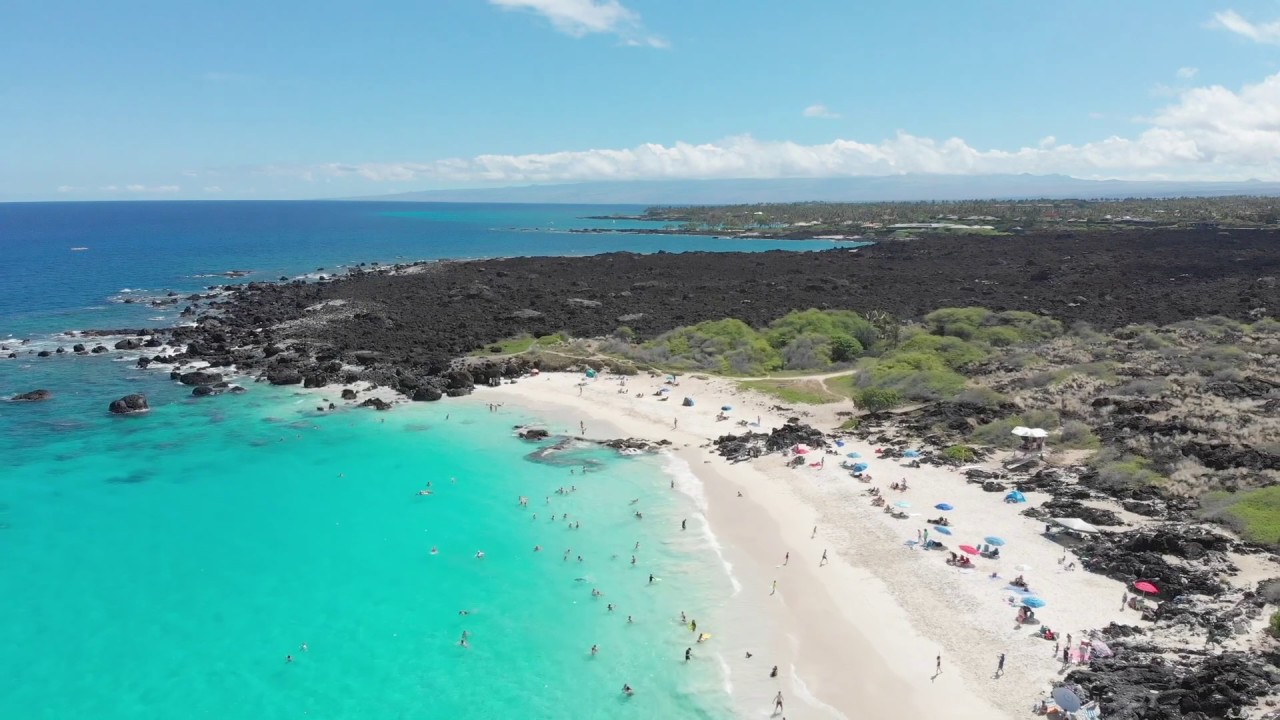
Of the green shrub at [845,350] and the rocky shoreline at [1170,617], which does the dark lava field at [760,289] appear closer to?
the green shrub at [845,350]

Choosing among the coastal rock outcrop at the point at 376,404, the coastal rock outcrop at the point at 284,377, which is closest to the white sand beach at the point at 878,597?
the coastal rock outcrop at the point at 376,404

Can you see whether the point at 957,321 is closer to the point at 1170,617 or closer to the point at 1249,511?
the point at 1249,511

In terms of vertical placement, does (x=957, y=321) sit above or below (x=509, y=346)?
above

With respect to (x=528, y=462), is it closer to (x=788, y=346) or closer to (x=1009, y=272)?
(x=788, y=346)

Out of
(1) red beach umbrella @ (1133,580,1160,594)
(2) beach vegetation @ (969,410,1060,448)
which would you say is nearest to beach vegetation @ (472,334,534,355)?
(2) beach vegetation @ (969,410,1060,448)

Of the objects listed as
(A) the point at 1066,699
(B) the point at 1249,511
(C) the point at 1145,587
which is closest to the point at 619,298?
(B) the point at 1249,511

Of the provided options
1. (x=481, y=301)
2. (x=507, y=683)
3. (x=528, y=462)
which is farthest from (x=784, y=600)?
(x=481, y=301)

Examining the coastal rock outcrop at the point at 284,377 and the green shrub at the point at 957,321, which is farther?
the green shrub at the point at 957,321
